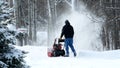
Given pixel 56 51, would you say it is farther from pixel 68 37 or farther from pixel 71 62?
pixel 71 62

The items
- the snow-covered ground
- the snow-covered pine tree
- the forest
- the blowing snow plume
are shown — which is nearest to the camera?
the snow-covered pine tree

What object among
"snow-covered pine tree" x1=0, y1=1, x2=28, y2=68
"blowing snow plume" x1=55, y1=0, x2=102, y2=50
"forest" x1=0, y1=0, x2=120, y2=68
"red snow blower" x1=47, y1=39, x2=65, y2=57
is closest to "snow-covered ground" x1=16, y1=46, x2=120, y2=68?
"red snow blower" x1=47, y1=39, x2=65, y2=57

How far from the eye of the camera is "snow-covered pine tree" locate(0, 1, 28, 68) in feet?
33.1

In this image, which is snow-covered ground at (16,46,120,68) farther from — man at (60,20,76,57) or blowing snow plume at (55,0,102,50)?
blowing snow plume at (55,0,102,50)

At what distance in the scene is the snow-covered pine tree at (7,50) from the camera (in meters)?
10.1

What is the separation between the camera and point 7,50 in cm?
1025

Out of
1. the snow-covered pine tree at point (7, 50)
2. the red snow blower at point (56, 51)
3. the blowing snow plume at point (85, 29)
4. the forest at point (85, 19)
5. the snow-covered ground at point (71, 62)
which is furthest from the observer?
the blowing snow plume at point (85, 29)

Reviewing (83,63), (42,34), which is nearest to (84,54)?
(83,63)

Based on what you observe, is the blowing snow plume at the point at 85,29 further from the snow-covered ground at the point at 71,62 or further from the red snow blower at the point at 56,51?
the snow-covered ground at the point at 71,62

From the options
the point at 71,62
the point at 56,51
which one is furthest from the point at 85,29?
the point at 71,62

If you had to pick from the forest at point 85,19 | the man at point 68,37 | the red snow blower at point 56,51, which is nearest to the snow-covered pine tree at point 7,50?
the man at point 68,37

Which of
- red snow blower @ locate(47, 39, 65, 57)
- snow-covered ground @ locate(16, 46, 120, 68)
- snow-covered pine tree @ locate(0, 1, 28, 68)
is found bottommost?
snow-covered ground @ locate(16, 46, 120, 68)

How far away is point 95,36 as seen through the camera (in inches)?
2016

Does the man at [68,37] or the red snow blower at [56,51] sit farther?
the red snow blower at [56,51]
